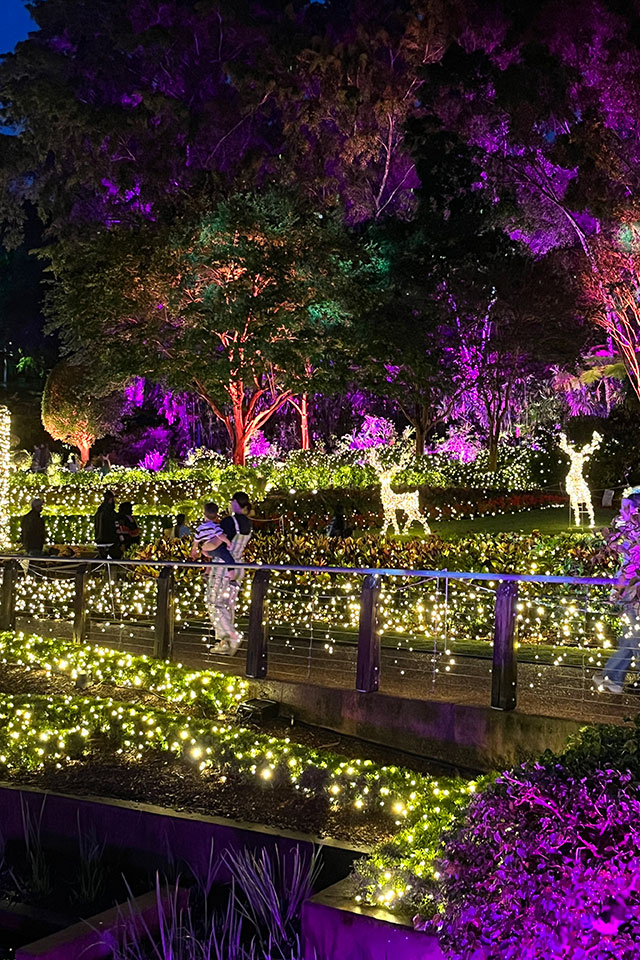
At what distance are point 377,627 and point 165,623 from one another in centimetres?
258

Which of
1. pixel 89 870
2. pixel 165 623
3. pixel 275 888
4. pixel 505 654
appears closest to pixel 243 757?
pixel 89 870

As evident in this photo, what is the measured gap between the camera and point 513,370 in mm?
31797

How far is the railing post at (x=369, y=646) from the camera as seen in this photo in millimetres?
8359

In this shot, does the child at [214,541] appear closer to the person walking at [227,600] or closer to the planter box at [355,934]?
the person walking at [227,600]

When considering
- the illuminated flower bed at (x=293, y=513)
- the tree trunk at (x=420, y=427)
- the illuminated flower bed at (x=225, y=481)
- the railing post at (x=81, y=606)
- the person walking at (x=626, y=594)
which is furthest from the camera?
the tree trunk at (x=420, y=427)

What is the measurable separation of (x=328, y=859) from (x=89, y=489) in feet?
64.2

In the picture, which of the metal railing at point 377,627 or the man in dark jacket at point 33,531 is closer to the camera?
the metal railing at point 377,627

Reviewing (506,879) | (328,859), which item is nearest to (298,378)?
(328,859)

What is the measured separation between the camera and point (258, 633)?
9.17 metres

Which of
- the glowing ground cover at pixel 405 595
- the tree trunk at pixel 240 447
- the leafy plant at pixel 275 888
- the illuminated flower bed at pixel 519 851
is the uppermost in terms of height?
the tree trunk at pixel 240 447

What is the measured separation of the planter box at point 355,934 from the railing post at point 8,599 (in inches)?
330

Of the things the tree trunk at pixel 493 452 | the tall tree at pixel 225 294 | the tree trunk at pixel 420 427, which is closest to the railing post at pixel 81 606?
the tall tree at pixel 225 294

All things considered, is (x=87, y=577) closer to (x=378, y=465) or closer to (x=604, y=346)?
(x=378, y=465)

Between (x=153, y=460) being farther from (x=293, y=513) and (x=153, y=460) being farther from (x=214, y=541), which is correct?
(x=214, y=541)
